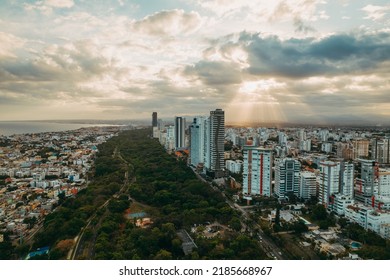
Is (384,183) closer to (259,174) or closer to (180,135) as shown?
(259,174)

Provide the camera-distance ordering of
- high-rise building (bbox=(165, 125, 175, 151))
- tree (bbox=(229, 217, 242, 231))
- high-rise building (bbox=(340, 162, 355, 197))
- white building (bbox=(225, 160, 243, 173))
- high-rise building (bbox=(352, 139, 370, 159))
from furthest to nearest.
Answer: high-rise building (bbox=(165, 125, 175, 151))
high-rise building (bbox=(352, 139, 370, 159))
white building (bbox=(225, 160, 243, 173))
high-rise building (bbox=(340, 162, 355, 197))
tree (bbox=(229, 217, 242, 231))

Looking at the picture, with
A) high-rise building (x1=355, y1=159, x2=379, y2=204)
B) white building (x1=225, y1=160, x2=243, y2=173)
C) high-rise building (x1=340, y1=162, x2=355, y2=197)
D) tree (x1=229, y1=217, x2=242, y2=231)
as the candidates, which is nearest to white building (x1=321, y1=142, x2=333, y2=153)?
white building (x1=225, y1=160, x2=243, y2=173)

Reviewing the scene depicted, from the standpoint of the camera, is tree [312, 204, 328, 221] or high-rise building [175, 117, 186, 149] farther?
high-rise building [175, 117, 186, 149]

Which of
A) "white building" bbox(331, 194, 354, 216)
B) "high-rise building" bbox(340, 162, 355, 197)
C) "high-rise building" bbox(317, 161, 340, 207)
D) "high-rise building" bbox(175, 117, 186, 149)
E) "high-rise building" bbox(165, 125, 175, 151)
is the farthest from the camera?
"high-rise building" bbox(165, 125, 175, 151)

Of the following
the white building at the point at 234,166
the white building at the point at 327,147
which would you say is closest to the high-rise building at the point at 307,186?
the white building at the point at 234,166

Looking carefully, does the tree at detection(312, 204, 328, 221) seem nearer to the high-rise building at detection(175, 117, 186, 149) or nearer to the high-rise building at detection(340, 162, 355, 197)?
the high-rise building at detection(340, 162, 355, 197)

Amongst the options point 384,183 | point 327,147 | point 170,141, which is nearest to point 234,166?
point 384,183

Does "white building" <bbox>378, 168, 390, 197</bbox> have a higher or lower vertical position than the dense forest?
higher
